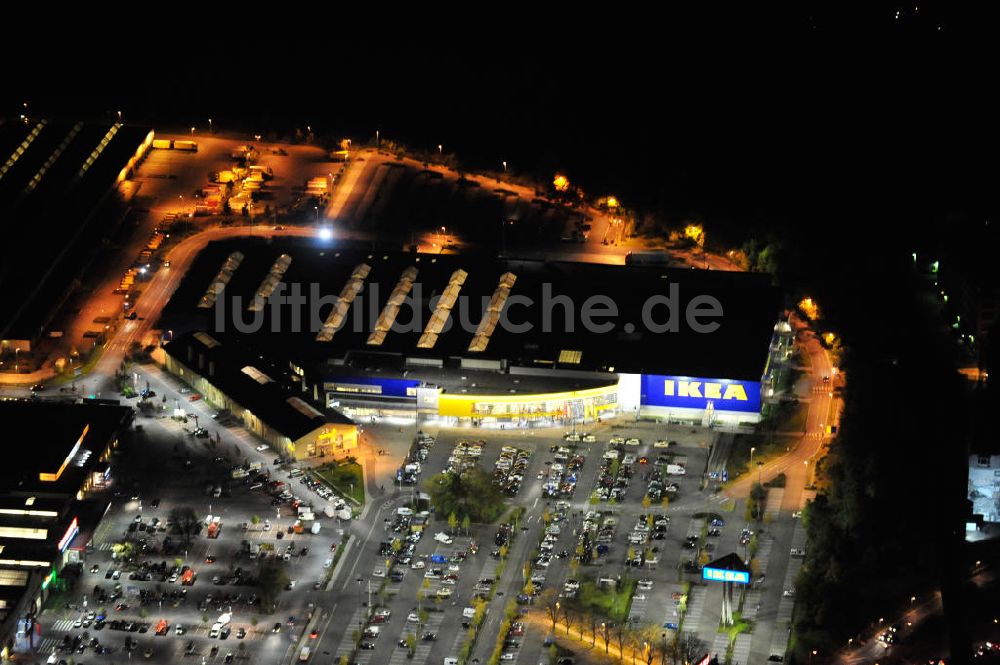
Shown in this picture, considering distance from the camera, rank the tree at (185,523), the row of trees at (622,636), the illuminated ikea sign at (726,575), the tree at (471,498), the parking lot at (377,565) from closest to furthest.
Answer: the row of trees at (622,636) < the illuminated ikea sign at (726,575) < the parking lot at (377,565) < the tree at (185,523) < the tree at (471,498)

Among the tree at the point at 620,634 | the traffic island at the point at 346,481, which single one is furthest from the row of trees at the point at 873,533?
the traffic island at the point at 346,481

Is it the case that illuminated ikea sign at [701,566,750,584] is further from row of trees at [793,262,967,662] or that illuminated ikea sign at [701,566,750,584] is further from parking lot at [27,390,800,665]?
row of trees at [793,262,967,662]

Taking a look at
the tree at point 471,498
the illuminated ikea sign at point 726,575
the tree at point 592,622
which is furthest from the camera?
the tree at point 471,498

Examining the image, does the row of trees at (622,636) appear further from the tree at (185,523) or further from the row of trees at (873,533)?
the tree at (185,523)

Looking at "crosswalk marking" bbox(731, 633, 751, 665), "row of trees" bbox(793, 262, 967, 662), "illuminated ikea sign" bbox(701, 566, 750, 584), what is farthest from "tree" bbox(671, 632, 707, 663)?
"row of trees" bbox(793, 262, 967, 662)

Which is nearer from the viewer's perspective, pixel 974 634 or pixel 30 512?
pixel 974 634

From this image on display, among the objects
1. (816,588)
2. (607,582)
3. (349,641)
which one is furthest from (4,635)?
(816,588)

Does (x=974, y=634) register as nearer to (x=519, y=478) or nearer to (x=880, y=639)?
(x=880, y=639)
